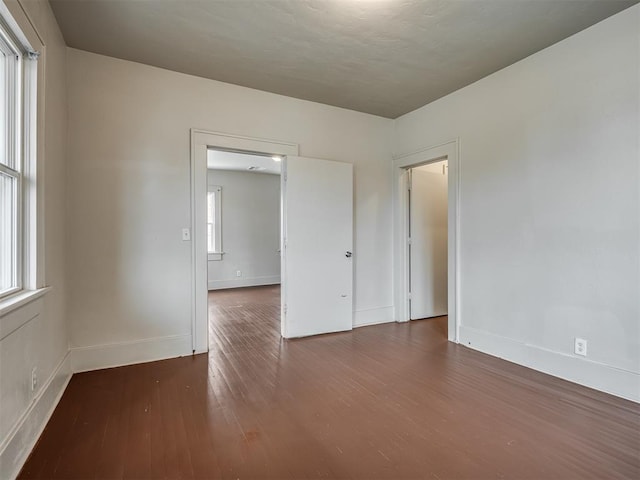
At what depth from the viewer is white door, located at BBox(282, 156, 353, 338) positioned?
3.49m

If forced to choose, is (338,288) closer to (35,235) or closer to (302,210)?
(302,210)

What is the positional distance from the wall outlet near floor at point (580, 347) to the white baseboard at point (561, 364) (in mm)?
40

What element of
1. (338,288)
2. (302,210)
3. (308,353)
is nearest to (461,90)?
(302,210)

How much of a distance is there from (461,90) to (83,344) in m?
4.21

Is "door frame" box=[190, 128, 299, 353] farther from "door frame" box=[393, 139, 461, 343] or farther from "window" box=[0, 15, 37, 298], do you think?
"door frame" box=[393, 139, 461, 343]

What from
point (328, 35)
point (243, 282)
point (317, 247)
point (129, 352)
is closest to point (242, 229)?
point (243, 282)

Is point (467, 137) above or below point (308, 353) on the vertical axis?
above

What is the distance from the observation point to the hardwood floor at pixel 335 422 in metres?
1.57

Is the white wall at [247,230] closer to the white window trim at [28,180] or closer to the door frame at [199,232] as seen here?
the door frame at [199,232]

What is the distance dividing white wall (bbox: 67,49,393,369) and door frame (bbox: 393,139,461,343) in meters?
1.80

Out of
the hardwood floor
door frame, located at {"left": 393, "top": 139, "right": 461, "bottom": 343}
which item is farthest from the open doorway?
the hardwood floor

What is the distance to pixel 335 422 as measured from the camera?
1.94 m

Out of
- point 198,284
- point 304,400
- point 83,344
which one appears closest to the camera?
point 304,400

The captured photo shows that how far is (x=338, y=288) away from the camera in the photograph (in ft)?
12.3
